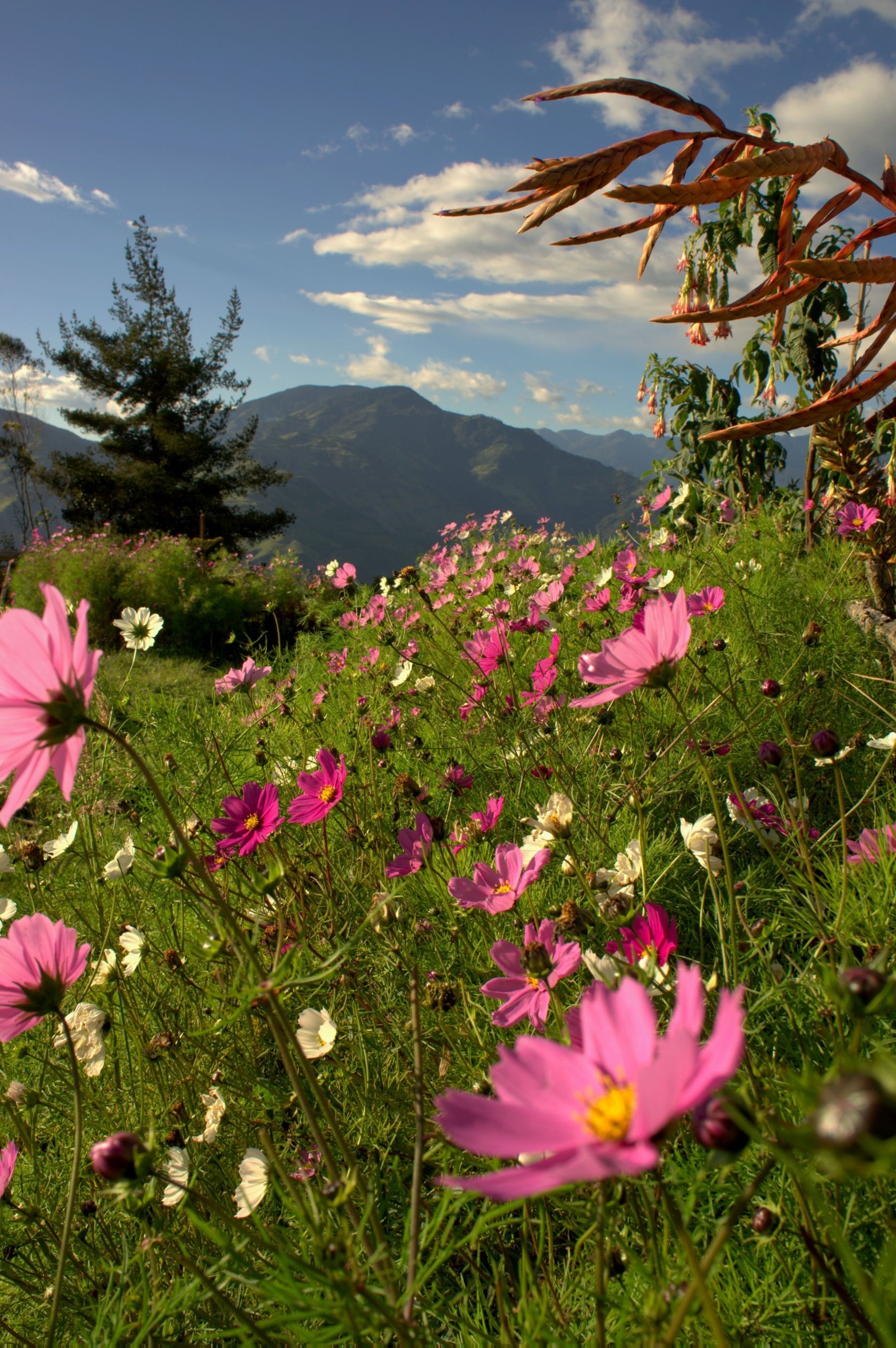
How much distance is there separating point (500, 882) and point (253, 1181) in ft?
1.34

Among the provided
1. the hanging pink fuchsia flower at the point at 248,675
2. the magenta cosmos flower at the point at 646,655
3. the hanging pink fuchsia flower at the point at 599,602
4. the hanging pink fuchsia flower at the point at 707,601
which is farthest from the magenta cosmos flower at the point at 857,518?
the hanging pink fuchsia flower at the point at 248,675

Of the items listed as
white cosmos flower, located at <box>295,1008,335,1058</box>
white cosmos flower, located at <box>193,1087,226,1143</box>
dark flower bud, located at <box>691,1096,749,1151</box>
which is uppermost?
dark flower bud, located at <box>691,1096,749,1151</box>

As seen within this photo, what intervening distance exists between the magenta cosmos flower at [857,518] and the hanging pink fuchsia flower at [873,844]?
0.66 metres

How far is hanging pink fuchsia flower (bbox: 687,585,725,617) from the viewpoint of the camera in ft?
4.34

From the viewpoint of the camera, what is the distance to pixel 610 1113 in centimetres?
28

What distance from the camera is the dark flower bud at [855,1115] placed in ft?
0.69

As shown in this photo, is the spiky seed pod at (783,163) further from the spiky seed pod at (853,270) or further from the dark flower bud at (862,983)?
the dark flower bud at (862,983)

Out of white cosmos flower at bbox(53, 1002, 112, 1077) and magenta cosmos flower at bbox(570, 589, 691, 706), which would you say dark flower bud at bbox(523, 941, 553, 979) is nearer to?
magenta cosmos flower at bbox(570, 589, 691, 706)

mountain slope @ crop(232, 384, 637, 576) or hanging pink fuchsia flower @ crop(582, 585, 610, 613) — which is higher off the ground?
mountain slope @ crop(232, 384, 637, 576)

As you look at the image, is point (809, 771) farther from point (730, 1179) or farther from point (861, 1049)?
point (730, 1179)

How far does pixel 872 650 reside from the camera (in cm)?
169

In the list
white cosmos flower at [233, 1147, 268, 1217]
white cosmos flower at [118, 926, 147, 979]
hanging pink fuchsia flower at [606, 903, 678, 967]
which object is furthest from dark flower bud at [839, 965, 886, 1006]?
white cosmos flower at [118, 926, 147, 979]

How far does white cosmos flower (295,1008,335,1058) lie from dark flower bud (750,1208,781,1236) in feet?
1.60

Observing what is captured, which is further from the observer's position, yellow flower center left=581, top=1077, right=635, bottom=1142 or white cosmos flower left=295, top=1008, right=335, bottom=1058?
white cosmos flower left=295, top=1008, right=335, bottom=1058
